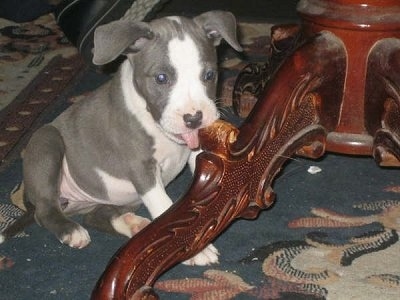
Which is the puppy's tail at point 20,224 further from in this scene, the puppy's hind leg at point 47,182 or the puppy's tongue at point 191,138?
the puppy's tongue at point 191,138

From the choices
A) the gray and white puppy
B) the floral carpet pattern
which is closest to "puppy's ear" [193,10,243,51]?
the gray and white puppy

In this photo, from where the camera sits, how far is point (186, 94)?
1.50 meters

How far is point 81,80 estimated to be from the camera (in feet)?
8.84

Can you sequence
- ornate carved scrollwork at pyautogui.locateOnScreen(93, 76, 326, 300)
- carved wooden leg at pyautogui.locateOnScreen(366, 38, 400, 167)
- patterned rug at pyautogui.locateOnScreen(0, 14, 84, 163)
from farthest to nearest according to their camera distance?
patterned rug at pyautogui.locateOnScreen(0, 14, 84, 163), carved wooden leg at pyautogui.locateOnScreen(366, 38, 400, 167), ornate carved scrollwork at pyautogui.locateOnScreen(93, 76, 326, 300)

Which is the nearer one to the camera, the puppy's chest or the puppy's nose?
the puppy's nose

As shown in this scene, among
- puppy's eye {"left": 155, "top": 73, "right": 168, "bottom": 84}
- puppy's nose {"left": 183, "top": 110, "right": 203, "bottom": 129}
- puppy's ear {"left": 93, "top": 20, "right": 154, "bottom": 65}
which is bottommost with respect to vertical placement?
puppy's nose {"left": 183, "top": 110, "right": 203, "bottom": 129}

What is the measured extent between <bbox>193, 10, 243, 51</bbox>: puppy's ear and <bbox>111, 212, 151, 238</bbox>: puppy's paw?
454 millimetres

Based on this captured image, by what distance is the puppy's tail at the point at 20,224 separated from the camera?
168 cm

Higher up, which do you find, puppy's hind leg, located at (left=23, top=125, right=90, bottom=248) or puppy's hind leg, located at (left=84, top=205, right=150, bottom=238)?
puppy's hind leg, located at (left=23, top=125, right=90, bottom=248)

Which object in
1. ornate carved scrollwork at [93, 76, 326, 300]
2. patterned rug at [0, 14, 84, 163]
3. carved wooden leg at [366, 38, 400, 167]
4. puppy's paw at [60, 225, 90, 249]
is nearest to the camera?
ornate carved scrollwork at [93, 76, 326, 300]

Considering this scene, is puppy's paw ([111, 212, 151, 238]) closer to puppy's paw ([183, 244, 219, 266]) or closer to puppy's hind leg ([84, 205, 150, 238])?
puppy's hind leg ([84, 205, 150, 238])

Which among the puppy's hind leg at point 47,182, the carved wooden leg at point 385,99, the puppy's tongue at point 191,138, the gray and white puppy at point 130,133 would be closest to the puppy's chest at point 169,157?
the gray and white puppy at point 130,133

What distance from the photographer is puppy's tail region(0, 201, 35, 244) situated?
1683mm

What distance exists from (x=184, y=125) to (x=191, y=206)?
24 cm
